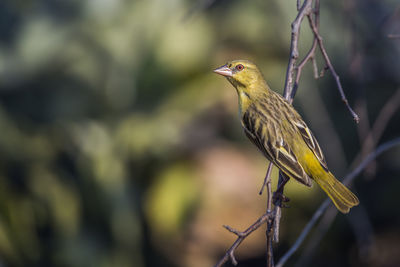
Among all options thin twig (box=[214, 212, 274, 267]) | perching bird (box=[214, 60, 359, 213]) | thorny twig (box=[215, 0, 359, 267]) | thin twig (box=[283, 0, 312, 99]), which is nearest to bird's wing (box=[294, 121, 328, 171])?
perching bird (box=[214, 60, 359, 213])

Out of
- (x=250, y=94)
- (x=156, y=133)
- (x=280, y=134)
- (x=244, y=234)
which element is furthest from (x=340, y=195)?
(x=156, y=133)

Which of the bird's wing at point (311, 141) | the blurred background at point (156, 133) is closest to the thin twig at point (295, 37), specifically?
the bird's wing at point (311, 141)

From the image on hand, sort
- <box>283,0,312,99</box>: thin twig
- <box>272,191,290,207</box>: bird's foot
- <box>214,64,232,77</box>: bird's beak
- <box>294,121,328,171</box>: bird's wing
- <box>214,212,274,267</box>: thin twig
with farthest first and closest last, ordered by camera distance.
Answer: <box>214,64,232,77</box>: bird's beak < <box>294,121,328,171</box>: bird's wing < <box>272,191,290,207</box>: bird's foot < <box>283,0,312,99</box>: thin twig < <box>214,212,274,267</box>: thin twig

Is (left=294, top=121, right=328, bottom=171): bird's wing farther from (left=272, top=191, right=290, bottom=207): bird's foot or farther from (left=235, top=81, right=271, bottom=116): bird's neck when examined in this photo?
(left=272, top=191, right=290, bottom=207): bird's foot

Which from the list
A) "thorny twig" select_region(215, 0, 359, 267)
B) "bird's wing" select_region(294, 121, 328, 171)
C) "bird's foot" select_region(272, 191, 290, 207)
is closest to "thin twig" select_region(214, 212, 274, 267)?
"thorny twig" select_region(215, 0, 359, 267)

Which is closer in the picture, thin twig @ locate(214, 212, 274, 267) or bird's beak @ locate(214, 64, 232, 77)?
thin twig @ locate(214, 212, 274, 267)

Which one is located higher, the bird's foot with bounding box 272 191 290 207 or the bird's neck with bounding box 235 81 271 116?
the bird's neck with bounding box 235 81 271 116

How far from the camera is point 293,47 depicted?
2453mm

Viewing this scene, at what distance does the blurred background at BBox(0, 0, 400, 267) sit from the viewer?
630 cm

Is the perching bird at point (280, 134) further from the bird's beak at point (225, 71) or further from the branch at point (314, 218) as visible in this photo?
the branch at point (314, 218)

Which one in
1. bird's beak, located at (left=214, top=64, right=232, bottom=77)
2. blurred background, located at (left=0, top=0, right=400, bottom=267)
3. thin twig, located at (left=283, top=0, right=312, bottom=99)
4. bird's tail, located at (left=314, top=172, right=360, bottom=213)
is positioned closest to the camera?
thin twig, located at (left=283, top=0, right=312, bottom=99)

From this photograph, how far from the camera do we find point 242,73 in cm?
360

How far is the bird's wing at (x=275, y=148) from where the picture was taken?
3.06 m

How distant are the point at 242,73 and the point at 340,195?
3.44 ft
